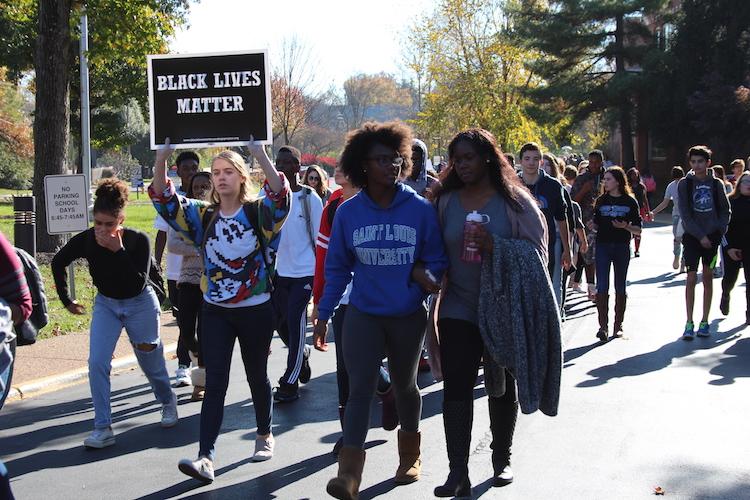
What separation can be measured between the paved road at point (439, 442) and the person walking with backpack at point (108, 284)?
45cm

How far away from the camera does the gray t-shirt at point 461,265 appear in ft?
16.0

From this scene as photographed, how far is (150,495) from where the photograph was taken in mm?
5234

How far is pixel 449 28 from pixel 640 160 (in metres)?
18.9

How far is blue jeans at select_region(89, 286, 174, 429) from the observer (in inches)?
245

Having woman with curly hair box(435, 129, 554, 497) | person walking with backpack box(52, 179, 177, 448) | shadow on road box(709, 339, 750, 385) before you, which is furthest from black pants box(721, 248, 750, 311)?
person walking with backpack box(52, 179, 177, 448)

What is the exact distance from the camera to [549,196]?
9125 mm

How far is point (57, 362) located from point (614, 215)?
6.01 meters

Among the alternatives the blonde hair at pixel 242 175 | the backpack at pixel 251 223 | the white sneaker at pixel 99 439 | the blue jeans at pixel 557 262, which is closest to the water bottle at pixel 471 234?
the backpack at pixel 251 223

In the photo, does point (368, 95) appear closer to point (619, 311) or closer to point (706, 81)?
point (706, 81)

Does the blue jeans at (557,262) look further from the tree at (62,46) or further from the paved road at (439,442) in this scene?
the tree at (62,46)

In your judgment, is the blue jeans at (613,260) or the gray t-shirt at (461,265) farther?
the blue jeans at (613,260)

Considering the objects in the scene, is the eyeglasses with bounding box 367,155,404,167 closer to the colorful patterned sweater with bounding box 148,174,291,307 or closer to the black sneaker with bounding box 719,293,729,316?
the colorful patterned sweater with bounding box 148,174,291,307

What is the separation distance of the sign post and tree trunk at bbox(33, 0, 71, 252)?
4.52 metres

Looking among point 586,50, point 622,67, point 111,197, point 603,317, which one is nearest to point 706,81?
point 622,67
